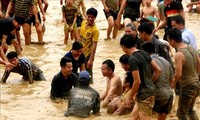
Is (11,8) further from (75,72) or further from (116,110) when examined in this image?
(116,110)

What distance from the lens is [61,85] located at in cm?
862

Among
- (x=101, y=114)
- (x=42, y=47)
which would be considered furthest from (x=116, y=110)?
(x=42, y=47)

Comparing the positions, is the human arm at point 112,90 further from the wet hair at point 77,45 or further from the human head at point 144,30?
the human head at point 144,30

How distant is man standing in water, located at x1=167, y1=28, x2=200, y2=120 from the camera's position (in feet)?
22.5

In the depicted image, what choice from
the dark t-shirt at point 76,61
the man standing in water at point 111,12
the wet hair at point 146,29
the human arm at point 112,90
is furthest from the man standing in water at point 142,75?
the man standing in water at point 111,12

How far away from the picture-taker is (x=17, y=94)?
9203 millimetres

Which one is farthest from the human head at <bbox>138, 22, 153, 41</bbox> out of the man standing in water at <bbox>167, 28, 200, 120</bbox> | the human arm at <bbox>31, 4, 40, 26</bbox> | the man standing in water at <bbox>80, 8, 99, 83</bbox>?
the human arm at <bbox>31, 4, 40, 26</bbox>

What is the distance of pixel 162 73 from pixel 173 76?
22 centimetres

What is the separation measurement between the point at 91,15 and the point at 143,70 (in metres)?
2.99

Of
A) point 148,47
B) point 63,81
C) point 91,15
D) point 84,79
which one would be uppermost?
point 91,15

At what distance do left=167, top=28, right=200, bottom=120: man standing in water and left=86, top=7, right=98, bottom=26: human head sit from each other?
241 centimetres

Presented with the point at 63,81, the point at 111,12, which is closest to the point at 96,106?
the point at 63,81

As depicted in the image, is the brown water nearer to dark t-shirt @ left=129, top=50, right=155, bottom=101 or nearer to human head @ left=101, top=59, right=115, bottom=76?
human head @ left=101, top=59, right=115, bottom=76

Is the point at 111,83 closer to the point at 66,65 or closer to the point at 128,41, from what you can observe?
the point at 66,65
